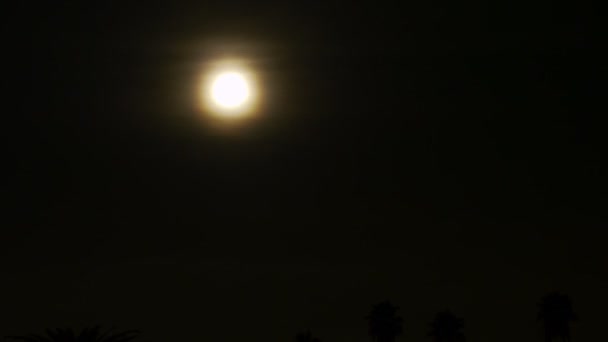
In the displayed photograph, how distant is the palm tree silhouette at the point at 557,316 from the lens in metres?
106

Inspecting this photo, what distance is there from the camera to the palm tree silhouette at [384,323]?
103500 mm

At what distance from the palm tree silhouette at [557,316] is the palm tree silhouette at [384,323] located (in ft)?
50.8

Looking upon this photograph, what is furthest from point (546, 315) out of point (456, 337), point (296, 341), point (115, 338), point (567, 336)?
→ point (115, 338)

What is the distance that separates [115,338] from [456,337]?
182 ft

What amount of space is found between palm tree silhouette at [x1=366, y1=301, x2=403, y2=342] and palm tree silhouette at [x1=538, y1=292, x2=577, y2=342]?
50.8 ft

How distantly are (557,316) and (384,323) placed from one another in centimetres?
1821

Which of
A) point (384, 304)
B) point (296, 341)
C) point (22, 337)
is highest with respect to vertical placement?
point (384, 304)

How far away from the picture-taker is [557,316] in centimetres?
10569

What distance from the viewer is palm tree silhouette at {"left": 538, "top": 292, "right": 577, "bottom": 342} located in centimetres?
10562

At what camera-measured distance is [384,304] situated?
104250mm

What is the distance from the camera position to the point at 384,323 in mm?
103500

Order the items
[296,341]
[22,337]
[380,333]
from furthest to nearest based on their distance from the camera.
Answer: [380,333] → [296,341] → [22,337]

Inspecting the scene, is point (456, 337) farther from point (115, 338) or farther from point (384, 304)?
point (115, 338)

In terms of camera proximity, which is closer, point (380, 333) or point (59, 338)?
point (59, 338)
